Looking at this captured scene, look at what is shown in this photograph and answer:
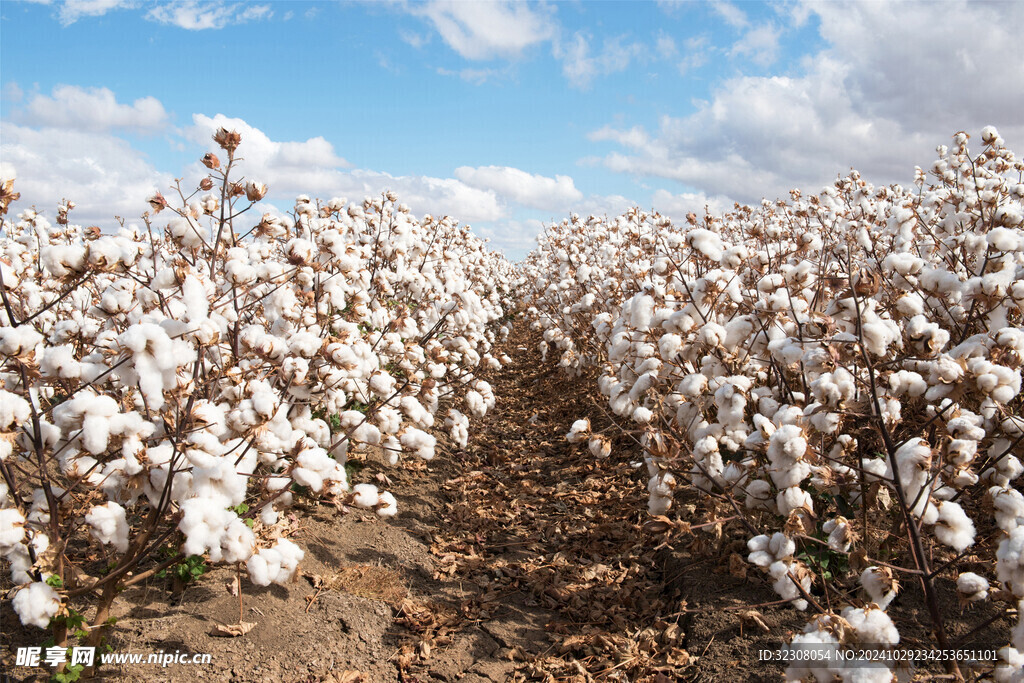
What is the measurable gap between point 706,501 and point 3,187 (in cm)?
373

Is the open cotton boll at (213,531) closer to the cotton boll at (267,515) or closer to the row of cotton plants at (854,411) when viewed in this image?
the cotton boll at (267,515)

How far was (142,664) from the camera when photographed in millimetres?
2762

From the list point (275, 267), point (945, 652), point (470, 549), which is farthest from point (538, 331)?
point (945, 652)

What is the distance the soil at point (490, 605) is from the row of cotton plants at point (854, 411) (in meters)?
0.34

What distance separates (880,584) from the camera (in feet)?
7.04

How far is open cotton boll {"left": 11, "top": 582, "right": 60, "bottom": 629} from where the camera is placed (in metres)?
2.33

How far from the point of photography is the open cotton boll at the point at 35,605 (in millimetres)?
2332

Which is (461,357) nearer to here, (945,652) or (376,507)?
(376,507)

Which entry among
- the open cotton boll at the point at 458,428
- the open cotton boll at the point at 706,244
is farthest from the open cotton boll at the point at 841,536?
the open cotton boll at the point at 458,428

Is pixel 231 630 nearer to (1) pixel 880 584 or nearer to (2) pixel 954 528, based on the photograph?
(1) pixel 880 584

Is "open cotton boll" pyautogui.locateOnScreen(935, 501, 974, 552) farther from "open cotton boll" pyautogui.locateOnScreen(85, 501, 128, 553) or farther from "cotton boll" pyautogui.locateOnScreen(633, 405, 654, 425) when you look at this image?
"open cotton boll" pyautogui.locateOnScreen(85, 501, 128, 553)

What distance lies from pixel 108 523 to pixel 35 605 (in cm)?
37

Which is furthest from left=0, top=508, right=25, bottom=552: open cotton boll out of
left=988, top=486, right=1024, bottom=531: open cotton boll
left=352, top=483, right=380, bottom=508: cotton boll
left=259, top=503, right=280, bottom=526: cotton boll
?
left=988, top=486, right=1024, bottom=531: open cotton boll

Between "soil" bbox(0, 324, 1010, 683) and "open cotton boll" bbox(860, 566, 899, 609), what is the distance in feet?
1.27
